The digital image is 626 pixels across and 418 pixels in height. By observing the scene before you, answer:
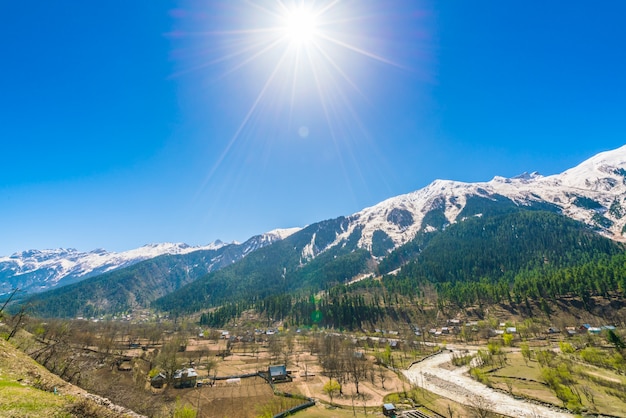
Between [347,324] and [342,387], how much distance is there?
324 ft

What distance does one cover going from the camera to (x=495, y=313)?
140m

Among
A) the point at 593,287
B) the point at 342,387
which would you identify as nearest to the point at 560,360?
the point at 342,387

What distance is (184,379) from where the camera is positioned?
63531mm

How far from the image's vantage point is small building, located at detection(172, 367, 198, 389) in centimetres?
6206

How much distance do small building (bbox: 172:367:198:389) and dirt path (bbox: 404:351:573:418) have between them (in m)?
52.2

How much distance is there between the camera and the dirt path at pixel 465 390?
4659 centimetres

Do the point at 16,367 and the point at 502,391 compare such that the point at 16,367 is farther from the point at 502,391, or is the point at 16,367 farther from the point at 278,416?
the point at 502,391

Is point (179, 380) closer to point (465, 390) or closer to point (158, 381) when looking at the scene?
point (158, 381)

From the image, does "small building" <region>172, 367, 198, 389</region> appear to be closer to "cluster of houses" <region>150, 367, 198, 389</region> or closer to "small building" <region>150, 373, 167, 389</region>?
"cluster of houses" <region>150, 367, 198, 389</region>

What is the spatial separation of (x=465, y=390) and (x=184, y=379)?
62904 mm

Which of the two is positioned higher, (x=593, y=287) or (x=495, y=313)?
(x=593, y=287)

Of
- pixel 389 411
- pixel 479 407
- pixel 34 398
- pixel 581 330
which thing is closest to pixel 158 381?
pixel 389 411

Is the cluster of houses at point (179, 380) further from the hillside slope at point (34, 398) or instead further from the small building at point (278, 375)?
the hillside slope at point (34, 398)

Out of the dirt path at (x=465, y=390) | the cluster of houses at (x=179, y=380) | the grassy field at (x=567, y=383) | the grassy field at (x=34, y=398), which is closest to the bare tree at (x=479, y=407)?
the dirt path at (x=465, y=390)
